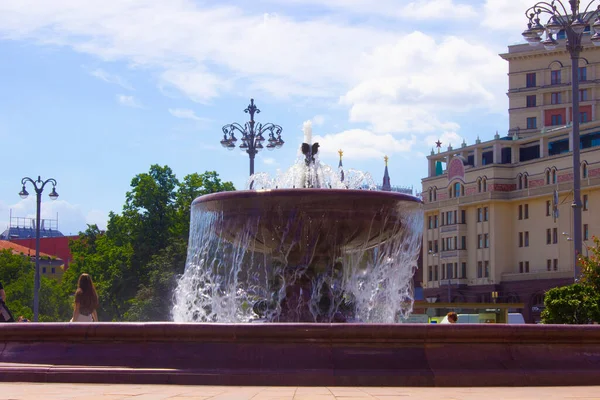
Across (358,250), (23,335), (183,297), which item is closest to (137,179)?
(183,297)

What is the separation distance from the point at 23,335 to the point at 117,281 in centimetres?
4480

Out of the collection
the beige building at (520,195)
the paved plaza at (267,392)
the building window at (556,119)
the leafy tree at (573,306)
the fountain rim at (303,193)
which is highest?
the building window at (556,119)

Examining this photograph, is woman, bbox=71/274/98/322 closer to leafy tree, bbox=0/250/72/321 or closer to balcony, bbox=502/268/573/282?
leafy tree, bbox=0/250/72/321

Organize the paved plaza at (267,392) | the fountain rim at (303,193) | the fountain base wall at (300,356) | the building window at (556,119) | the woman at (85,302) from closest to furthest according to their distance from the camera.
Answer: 1. the paved plaza at (267,392)
2. the fountain base wall at (300,356)
3. the woman at (85,302)
4. the fountain rim at (303,193)
5. the building window at (556,119)

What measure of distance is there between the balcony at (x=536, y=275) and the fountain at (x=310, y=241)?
55.1m

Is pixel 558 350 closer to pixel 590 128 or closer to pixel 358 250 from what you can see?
pixel 358 250

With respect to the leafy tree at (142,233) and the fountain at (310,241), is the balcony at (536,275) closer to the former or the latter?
the leafy tree at (142,233)

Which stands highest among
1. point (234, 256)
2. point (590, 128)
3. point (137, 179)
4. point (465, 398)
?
point (590, 128)

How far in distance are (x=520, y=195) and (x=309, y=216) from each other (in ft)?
218

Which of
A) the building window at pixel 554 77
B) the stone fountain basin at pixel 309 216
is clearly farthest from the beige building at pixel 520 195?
the stone fountain basin at pixel 309 216

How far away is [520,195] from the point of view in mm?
78812

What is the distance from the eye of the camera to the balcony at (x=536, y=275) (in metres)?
71.6

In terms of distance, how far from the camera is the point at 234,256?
16.5 meters

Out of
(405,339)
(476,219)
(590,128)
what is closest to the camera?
(405,339)
